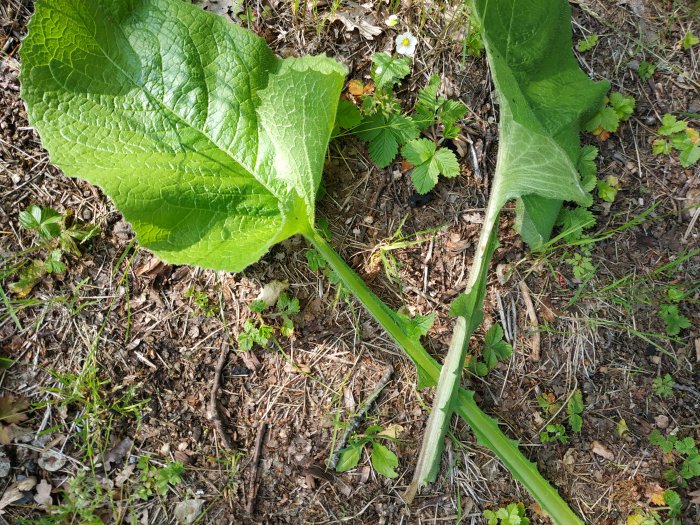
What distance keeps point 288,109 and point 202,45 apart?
490 mm

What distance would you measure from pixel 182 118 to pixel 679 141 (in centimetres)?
253

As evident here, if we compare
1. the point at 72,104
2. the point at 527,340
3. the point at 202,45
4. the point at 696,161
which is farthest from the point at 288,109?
the point at 696,161

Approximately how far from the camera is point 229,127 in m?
2.54

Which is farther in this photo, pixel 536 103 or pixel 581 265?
pixel 581 265

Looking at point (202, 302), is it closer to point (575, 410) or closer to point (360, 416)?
point (360, 416)

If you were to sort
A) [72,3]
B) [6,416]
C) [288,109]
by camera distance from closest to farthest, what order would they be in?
[72,3] < [288,109] < [6,416]

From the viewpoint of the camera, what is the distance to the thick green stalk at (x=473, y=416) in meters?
2.58

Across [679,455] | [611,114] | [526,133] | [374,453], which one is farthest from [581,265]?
[374,453]

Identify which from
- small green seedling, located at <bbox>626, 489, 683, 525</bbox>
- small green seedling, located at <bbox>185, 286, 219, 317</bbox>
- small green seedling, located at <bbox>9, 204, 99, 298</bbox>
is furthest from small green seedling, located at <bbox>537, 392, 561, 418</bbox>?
small green seedling, located at <bbox>9, 204, 99, 298</bbox>

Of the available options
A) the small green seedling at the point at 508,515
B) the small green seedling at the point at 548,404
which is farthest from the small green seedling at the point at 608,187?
the small green seedling at the point at 508,515

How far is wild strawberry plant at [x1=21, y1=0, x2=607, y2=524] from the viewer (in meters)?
2.37

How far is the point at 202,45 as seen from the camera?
2496mm

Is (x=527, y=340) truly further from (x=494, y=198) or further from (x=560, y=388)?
(x=494, y=198)

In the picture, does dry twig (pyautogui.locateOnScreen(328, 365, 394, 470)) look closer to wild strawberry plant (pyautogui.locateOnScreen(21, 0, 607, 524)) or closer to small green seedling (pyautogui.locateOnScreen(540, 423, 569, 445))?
wild strawberry plant (pyautogui.locateOnScreen(21, 0, 607, 524))
